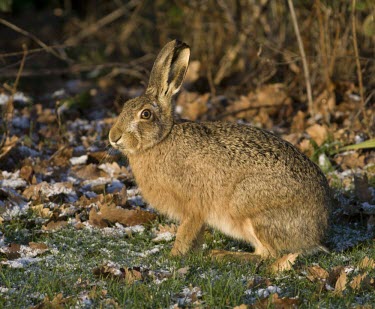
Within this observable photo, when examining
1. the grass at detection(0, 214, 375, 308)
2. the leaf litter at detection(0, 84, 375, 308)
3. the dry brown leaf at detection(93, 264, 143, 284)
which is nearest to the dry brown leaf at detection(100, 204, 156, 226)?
the leaf litter at detection(0, 84, 375, 308)

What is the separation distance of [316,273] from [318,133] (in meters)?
3.02

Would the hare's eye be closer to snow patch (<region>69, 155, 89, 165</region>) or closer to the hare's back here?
the hare's back

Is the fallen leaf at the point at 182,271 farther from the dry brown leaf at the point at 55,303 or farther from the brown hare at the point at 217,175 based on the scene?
the dry brown leaf at the point at 55,303

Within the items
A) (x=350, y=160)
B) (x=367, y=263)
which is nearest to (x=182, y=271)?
(x=367, y=263)

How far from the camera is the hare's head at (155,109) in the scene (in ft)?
16.7

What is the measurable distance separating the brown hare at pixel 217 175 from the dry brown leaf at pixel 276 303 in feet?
2.91

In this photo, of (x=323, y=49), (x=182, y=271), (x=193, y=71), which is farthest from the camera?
(x=193, y=71)

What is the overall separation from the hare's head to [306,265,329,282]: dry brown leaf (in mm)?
1538

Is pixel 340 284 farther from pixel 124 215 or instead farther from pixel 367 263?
pixel 124 215

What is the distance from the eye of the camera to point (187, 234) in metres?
5.01

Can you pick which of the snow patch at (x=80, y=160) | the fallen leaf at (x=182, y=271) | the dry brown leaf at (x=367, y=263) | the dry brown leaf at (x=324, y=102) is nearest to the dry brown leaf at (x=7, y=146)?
the snow patch at (x=80, y=160)

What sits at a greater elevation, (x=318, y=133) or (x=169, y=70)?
(x=169, y=70)

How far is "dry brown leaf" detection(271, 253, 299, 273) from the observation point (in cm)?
459

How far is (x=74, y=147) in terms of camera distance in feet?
24.1
